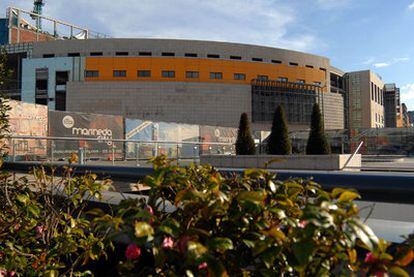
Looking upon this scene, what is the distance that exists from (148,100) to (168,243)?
197ft

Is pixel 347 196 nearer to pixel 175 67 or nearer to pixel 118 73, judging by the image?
pixel 175 67

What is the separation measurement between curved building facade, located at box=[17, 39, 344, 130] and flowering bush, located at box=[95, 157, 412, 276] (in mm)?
59237

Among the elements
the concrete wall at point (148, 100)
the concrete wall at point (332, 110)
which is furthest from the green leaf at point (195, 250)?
the concrete wall at point (332, 110)

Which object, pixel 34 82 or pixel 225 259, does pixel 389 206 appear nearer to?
pixel 225 259

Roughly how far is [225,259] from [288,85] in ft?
224

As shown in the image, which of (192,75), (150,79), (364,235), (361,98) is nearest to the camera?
(364,235)

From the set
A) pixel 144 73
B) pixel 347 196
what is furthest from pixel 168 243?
pixel 144 73

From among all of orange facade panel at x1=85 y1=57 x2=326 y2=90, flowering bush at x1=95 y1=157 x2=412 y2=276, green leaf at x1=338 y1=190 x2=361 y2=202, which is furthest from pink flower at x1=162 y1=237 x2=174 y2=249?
orange facade panel at x1=85 y1=57 x2=326 y2=90

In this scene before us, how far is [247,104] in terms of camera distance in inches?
2525

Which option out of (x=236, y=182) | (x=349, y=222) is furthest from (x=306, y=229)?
(x=236, y=182)

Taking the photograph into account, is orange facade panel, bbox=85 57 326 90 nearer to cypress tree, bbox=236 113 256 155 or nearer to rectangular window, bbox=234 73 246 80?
rectangular window, bbox=234 73 246 80

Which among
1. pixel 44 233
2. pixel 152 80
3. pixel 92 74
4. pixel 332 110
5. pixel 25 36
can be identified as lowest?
pixel 44 233

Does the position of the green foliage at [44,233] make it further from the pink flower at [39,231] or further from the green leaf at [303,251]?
the green leaf at [303,251]

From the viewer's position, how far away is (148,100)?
6031 centimetres
